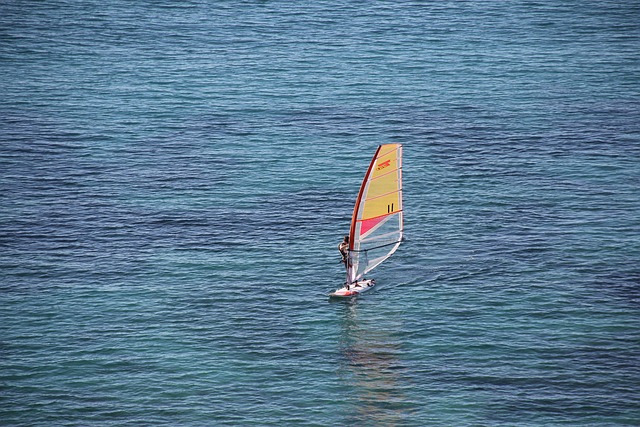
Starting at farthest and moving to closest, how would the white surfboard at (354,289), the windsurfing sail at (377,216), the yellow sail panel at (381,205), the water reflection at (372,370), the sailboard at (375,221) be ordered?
the white surfboard at (354,289) < the yellow sail panel at (381,205) < the sailboard at (375,221) < the windsurfing sail at (377,216) < the water reflection at (372,370)

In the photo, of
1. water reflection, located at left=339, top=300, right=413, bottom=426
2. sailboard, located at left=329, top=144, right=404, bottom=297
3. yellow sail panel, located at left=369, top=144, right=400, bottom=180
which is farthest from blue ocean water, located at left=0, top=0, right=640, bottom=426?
yellow sail panel, located at left=369, top=144, right=400, bottom=180

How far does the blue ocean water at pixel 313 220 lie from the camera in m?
78.9

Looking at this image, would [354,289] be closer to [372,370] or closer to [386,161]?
[386,161]

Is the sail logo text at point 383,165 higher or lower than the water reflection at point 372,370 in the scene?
higher

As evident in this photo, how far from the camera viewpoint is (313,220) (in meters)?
112

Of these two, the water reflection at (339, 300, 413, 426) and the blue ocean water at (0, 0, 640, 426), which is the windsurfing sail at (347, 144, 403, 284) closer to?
the blue ocean water at (0, 0, 640, 426)

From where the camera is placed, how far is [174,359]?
273 ft

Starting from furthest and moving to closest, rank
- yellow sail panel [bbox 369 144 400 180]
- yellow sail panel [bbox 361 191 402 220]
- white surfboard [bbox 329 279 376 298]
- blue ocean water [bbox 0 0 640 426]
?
white surfboard [bbox 329 279 376 298] → yellow sail panel [bbox 361 191 402 220] → yellow sail panel [bbox 369 144 400 180] → blue ocean water [bbox 0 0 640 426]

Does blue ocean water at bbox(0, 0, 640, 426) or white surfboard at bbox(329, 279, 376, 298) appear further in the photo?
white surfboard at bbox(329, 279, 376, 298)

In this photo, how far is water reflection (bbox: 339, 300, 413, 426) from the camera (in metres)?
75.1

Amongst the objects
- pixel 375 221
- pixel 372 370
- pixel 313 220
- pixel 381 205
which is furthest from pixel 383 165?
pixel 313 220

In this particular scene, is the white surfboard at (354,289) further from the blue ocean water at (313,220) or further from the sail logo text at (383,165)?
the sail logo text at (383,165)

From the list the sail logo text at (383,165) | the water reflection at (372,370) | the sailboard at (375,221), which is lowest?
the water reflection at (372,370)

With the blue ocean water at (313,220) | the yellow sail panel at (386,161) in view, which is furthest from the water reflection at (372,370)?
the yellow sail panel at (386,161)
